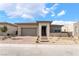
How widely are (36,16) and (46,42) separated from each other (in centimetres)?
157

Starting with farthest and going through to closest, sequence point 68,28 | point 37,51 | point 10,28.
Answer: point 10,28, point 68,28, point 37,51

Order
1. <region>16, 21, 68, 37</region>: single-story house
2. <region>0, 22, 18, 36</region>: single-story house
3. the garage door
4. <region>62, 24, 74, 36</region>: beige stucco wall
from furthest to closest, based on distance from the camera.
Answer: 1. the garage door
2. <region>16, 21, 68, 37</region>: single-story house
3. <region>0, 22, 18, 36</region>: single-story house
4. <region>62, 24, 74, 36</region>: beige stucco wall

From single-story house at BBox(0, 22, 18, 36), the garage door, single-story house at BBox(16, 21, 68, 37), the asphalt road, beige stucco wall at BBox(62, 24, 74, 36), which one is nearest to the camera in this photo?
the asphalt road

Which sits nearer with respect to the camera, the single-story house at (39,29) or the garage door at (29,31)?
the single-story house at (39,29)

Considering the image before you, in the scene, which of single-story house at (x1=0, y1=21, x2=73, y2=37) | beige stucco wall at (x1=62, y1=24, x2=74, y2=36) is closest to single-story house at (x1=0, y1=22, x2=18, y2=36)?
single-story house at (x1=0, y1=21, x2=73, y2=37)

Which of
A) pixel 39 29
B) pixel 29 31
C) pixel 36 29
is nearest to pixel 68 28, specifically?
pixel 39 29

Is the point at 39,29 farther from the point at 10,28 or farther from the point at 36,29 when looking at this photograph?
the point at 10,28

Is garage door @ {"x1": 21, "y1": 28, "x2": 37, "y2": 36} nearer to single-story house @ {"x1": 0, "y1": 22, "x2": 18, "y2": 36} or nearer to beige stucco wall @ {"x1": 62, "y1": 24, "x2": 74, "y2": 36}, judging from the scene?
single-story house @ {"x1": 0, "y1": 22, "x2": 18, "y2": 36}

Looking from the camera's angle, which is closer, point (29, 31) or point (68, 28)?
point (68, 28)

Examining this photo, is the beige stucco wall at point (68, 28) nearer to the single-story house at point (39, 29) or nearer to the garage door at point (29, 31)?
the single-story house at point (39, 29)

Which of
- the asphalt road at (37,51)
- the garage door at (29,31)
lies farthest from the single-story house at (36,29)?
the asphalt road at (37,51)

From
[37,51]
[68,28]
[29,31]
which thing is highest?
[68,28]

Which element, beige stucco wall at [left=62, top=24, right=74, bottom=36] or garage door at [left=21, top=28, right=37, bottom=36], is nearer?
beige stucco wall at [left=62, top=24, right=74, bottom=36]

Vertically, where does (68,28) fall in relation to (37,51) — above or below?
above
